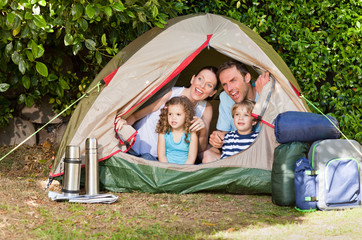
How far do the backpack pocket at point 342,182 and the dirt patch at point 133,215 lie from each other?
0.87ft

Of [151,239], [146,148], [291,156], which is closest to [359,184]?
[291,156]

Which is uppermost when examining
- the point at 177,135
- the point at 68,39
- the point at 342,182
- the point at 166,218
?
the point at 68,39

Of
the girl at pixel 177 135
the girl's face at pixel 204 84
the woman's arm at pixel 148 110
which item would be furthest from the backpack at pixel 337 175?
the woman's arm at pixel 148 110

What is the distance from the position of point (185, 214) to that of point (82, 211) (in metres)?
0.65

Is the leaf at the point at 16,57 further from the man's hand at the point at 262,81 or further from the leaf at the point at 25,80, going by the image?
the man's hand at the point at 262,81

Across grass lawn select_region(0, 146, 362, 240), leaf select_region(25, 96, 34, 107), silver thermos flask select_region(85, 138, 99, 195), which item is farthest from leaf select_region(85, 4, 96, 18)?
leaf select_region(25, 96, 34, 107)

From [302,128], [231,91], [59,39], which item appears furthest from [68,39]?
[302,128]

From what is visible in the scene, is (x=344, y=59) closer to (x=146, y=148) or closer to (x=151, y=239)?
(x=146, y=148)

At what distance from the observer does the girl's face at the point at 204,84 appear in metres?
4.23

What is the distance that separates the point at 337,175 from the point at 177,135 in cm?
142

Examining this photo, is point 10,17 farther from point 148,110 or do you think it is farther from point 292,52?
point 292,52

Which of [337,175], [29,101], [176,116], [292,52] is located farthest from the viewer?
[292,52]

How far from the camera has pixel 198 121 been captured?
13.4 ft

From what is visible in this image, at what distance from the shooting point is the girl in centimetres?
406
